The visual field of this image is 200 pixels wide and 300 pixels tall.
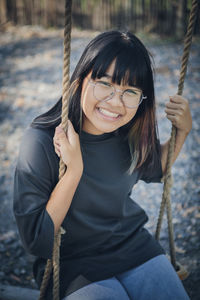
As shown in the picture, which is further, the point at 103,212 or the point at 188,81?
the point at 188,81

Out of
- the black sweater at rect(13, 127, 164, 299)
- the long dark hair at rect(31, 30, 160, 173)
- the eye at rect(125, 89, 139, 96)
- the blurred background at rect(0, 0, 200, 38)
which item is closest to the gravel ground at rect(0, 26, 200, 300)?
the blurred background at rect(0, 0, 200, 38)

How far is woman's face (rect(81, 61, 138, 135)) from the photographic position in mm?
1372

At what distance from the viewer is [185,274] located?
1893 mm

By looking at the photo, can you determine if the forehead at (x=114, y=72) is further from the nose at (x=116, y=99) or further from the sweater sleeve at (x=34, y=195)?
the sweater sleeve at (x=34, y=195)

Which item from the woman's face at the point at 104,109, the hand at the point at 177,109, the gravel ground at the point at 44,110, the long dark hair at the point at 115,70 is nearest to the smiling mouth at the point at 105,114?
the woman's face at the point at 104,109

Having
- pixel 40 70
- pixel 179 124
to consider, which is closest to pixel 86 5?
pixel 40 70

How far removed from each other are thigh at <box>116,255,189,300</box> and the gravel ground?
72cm

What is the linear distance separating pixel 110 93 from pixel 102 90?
4 cm

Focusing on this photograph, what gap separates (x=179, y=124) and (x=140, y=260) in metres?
0.72

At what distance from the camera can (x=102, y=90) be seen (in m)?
1.36

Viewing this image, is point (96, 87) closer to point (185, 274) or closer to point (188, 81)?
point (185, 274)

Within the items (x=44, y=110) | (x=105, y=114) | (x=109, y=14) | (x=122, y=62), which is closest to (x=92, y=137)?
(x=105, y=114)

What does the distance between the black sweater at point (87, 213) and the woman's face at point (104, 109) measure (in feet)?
0.43

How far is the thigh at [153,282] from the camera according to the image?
1497 millimetres
